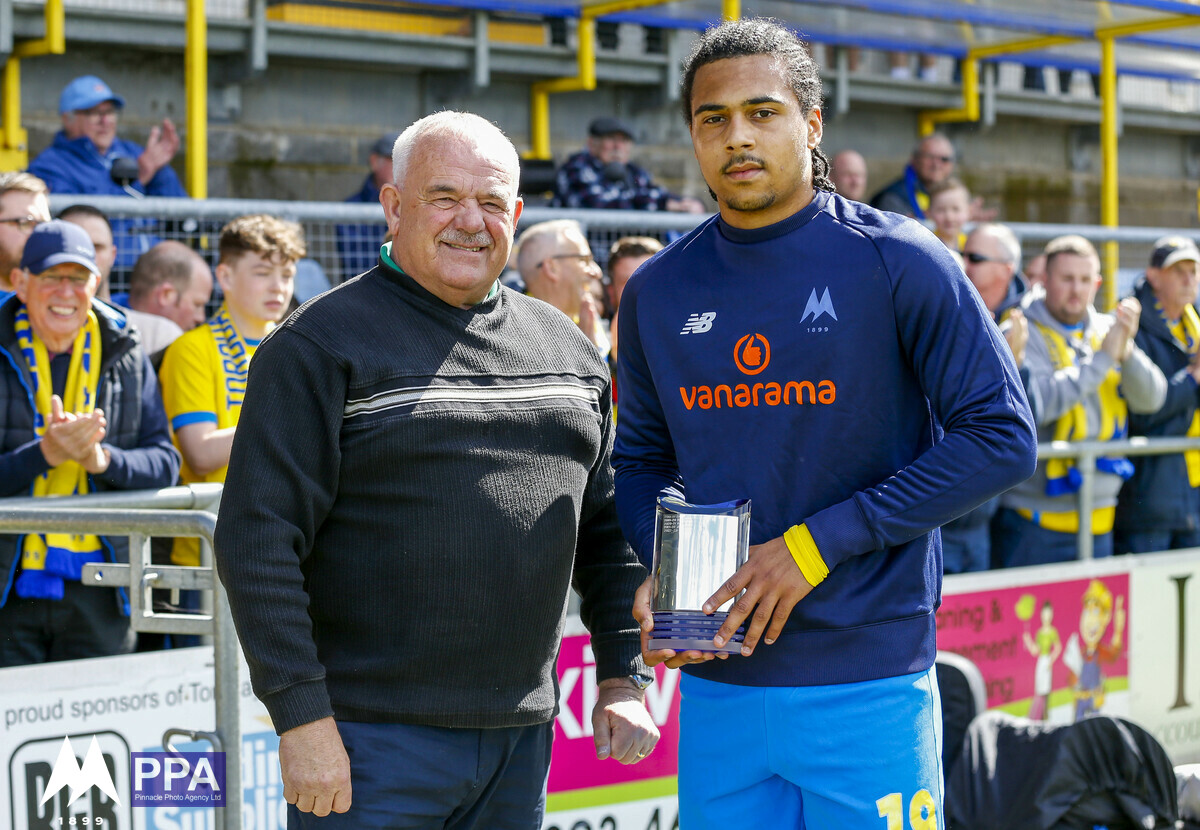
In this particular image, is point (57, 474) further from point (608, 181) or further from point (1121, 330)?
point (1121, 330)

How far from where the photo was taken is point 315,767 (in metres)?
2.24

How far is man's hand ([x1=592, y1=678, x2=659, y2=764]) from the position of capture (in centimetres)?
260

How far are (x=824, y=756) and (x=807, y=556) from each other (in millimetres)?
355

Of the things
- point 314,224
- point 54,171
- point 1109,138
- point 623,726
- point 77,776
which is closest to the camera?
point 623,726

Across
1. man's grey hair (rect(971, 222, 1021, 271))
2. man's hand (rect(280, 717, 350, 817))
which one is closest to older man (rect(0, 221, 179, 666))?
man's hand (rect(280, 717, 350, 817))

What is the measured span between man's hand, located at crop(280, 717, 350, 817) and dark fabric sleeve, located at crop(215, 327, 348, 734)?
22mm

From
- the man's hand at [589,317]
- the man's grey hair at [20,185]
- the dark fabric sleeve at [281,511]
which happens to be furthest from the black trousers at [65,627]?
the man's hand at [589,317]

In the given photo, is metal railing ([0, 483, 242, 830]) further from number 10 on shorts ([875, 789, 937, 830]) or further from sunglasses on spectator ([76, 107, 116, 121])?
sunglasses on spectator ([76, 107, 116, 121])

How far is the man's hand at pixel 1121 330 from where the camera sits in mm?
5539

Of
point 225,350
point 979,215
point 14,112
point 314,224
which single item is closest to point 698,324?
point 225,350

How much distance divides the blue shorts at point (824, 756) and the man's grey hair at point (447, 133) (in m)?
1.01

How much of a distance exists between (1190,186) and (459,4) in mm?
8778

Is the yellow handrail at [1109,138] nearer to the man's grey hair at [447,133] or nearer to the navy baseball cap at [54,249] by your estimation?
the navy baseball cap at [54,249]

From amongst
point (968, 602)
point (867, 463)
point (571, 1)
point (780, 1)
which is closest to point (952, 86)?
point (780, 1)
